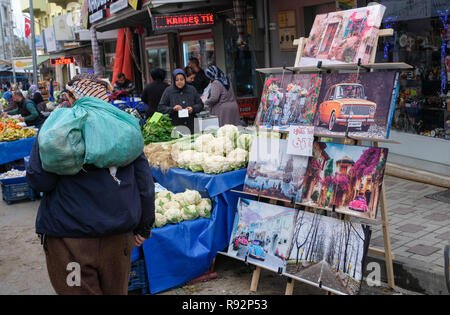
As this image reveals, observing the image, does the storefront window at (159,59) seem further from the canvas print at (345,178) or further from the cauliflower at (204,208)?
the canvas print at (345,178)

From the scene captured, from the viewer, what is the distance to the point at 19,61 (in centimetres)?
3222

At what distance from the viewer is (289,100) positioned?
4566 mm

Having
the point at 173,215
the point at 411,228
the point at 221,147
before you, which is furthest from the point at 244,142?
the point at 411,228

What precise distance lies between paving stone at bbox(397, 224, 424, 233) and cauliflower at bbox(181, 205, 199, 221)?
2343 mm

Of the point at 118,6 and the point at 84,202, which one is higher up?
the point at 118,6

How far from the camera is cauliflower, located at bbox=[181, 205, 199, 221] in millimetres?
4750

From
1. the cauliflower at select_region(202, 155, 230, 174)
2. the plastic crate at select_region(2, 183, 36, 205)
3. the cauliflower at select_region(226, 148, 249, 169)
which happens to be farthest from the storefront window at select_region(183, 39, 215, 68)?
the cauliflower at select_region(202, 155, 230, 174)

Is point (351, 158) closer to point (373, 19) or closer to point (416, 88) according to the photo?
point (373, 19)

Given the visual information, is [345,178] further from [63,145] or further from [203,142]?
[63,145]

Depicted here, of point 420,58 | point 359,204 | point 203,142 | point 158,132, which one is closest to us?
point 359,204

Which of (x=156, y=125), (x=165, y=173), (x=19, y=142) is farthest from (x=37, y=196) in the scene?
(x=165, y=173)

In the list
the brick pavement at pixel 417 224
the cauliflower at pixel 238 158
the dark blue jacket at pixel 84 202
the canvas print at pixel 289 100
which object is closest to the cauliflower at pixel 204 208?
the cauliflower at pixel 238 158

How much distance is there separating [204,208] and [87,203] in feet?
7.29

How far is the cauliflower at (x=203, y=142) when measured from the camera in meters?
5.53
